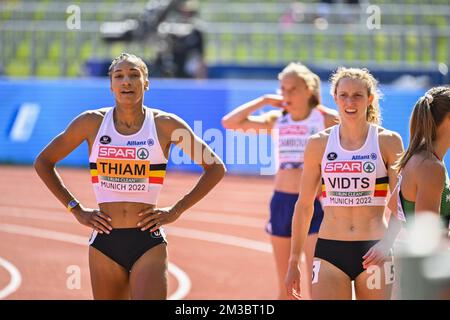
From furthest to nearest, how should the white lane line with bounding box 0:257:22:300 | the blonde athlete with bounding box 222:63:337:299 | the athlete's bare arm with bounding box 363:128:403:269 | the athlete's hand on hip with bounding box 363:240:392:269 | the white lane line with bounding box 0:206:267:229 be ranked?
1. the white lane line with bounding box 0:206:267:229
2. the white lane line with bounding box 0:257:22:300
3. the blonde athlete with bounding box 222:63:337:299
4. the athlete's hand on hip with bounding box 363:240:392:269
5. the athlete's bare arm with bounding box 363:128:403:269

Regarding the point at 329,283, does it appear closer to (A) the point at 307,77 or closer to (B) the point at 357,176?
(B) the point at 357,176

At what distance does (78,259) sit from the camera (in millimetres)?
11422

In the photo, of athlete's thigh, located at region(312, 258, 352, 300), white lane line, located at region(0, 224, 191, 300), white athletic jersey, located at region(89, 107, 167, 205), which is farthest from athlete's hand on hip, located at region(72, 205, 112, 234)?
white lane line, located at region(0, 224, 191, 300)

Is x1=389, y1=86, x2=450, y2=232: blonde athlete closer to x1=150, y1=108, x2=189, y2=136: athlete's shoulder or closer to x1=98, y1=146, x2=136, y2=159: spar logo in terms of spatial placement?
x1=150, y1=108, x2=189, y2=136: athlete's shoulder

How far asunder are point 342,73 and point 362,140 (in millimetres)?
464

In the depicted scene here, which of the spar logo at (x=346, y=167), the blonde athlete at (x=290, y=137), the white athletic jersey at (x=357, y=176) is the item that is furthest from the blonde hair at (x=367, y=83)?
the blonde athlete at (x=290, y=137)

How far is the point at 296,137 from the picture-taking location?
8.52 m

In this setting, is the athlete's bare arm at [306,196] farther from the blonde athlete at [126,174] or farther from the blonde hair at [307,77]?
the blonde hair at [307,77]

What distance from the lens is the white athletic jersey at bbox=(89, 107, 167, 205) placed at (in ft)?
20.3

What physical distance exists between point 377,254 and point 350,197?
43 centimetres

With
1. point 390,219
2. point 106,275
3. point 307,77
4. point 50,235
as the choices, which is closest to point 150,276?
point 106,275

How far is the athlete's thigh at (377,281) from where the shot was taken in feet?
19.6

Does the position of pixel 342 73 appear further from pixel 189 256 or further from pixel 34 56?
pixel 34 56

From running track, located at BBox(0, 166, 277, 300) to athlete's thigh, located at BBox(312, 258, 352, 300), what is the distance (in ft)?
11.4
